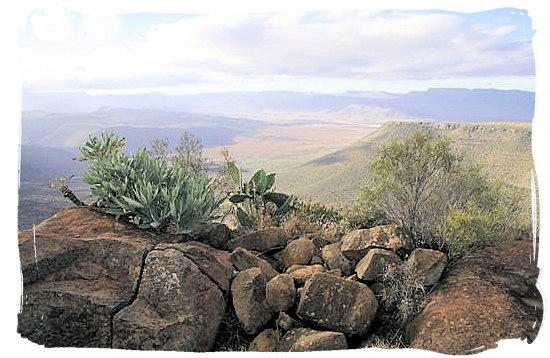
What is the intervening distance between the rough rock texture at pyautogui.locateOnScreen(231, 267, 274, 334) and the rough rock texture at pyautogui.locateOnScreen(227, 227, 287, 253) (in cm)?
52

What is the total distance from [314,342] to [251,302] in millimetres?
473

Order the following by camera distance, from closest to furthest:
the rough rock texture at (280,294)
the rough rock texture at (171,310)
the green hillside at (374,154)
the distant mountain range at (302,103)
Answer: the rough rock texture at (171,310) < the rough rock texture at (280,294) < the green hillside at (374,154) < the distant mountain range at (302,103)

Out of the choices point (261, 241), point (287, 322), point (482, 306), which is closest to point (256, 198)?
point (261, 241)

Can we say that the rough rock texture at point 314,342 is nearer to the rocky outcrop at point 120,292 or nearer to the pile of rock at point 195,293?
the pile of rock at point 195,293

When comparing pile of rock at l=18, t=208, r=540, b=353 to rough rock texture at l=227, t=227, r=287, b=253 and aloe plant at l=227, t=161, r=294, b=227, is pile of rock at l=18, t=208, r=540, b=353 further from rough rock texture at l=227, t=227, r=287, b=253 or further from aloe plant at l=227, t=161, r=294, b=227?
aloe plant at l=227, t=161, r=294, b=227

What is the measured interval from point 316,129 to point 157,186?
4.80 feet

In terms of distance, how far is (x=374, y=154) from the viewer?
484 centimetres

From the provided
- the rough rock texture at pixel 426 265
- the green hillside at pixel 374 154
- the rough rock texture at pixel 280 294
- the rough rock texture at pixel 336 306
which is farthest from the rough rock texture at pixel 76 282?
the rough rock texture at pixel 426 265

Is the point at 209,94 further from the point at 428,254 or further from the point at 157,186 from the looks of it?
the point at 428,254

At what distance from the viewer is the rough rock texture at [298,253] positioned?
4406 millimetres

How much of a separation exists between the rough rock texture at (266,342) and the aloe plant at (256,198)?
119cm

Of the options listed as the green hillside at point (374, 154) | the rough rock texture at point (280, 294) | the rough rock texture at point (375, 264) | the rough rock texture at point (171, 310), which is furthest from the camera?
the green hillside at point (374, 154)

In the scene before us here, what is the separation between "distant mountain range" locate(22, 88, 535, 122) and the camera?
16.0 ft

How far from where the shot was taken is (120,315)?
366 cm
